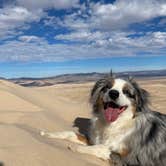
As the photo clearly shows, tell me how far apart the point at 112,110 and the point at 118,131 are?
0.39 m

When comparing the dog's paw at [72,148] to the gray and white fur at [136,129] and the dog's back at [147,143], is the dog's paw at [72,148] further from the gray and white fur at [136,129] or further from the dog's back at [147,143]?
the dog's back at [147,143]

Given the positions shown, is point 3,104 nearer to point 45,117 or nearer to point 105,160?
point 45,117

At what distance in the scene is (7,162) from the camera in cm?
472

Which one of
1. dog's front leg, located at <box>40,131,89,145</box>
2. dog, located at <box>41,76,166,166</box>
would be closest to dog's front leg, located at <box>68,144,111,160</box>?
dog, located at <box>41,76,166,166</box>

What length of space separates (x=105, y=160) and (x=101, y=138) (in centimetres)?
74

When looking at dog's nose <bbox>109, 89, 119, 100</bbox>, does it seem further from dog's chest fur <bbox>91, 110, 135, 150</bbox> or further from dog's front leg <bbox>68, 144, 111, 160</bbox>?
dog's front leg <bbox>68, 144, 111, 160</bbox>

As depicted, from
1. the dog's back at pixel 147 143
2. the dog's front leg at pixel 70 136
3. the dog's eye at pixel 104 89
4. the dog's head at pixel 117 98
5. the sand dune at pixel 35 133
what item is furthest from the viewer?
the dog's front leg at pixel 70 136

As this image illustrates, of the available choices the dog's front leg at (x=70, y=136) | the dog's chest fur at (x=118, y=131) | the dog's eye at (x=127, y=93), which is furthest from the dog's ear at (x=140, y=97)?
the dog's front leg at (x=70, y=136)

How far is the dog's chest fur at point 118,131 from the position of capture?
258 inches

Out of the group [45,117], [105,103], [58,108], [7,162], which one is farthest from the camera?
[58,108]

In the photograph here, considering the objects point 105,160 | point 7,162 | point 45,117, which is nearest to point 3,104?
point 45,117

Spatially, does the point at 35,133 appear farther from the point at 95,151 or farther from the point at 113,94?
the point at 113,94

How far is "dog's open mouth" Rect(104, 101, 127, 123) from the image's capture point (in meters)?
6.53

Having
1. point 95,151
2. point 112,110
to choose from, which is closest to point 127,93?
point 112,110
